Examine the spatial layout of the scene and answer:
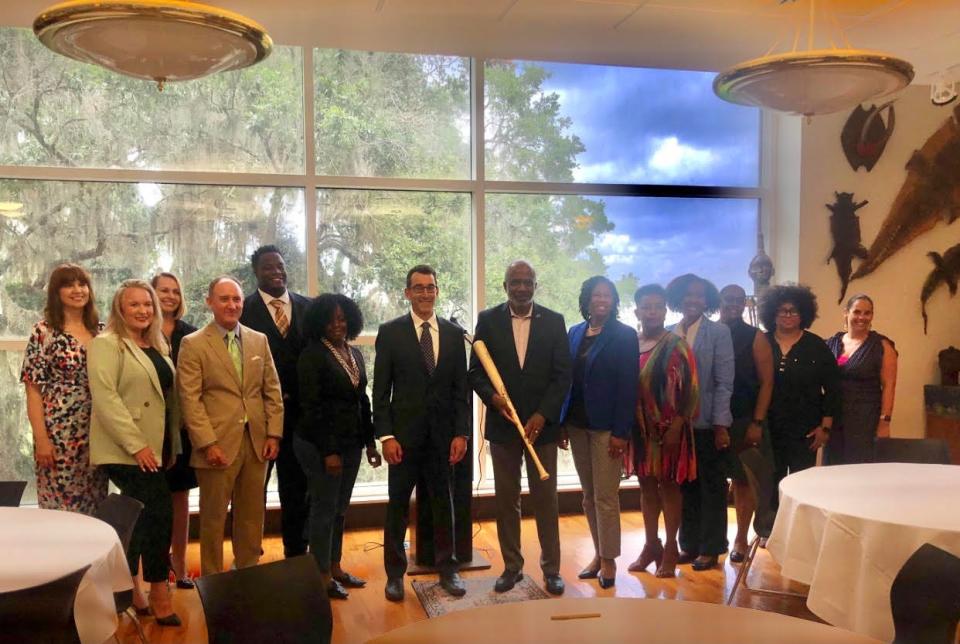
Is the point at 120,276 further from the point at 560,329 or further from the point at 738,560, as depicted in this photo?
the point at 738,560

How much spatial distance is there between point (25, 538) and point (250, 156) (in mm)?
3264

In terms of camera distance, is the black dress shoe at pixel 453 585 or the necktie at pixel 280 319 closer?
the black dress shoe at pixel 453 585

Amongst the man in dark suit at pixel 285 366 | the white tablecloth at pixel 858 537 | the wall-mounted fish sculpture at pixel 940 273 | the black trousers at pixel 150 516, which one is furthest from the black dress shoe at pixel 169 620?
the wall-mounted fish sculpture at pixel 940 273

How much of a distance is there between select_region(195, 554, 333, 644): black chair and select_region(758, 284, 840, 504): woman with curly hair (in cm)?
303

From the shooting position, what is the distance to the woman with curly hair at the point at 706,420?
14.5 feet

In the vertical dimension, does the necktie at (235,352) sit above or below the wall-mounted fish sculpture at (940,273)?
below

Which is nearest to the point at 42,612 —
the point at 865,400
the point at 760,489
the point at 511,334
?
the point at 511,334

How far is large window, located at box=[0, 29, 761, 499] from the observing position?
16.8 feet

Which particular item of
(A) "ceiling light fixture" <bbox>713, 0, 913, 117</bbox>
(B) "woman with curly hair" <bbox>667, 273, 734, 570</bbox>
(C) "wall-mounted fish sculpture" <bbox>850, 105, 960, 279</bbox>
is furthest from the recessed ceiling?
(B) "woman with curly hair" <bbox>667, 273, 734, 570</bbox>

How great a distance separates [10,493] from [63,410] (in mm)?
438

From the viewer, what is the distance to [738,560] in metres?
4.65

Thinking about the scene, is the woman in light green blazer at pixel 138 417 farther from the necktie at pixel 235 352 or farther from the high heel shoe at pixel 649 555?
the high heel shoe at pixel 649 555

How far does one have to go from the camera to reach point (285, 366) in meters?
4.34

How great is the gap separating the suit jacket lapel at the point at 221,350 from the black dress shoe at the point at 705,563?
2.61 meters
